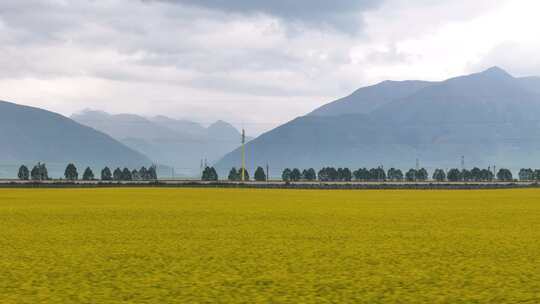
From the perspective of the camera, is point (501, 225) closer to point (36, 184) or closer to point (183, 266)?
point (183, 266)

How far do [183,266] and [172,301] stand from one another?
5.41m

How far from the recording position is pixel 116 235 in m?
30.6

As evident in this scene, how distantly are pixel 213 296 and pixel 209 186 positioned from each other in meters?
112

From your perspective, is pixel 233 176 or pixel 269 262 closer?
pixel 269 262

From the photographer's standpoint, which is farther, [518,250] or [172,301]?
[518,250]

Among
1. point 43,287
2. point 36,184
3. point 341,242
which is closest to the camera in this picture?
point 43,287

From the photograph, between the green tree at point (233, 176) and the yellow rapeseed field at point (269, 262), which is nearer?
the yellow rapeseed field at point (269, 262)

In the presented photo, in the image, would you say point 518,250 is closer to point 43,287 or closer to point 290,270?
point 290,270

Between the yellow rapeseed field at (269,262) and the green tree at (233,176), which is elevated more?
the green tree at (233,176)

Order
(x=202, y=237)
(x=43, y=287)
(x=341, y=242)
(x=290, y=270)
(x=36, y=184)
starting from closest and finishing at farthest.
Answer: (x=43, y=287) → (x=290, y=270) → (x=341, y=242) → (x=202, y=237) → (x=36, y=184)

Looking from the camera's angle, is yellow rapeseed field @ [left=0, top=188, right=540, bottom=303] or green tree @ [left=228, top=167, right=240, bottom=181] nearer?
yellow rapeseed field @ [left=0, top=188, right=540, bottom=303]

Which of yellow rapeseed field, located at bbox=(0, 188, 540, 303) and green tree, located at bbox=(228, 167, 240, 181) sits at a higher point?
green tree, located at bbox=(228, 167, 240, 181)

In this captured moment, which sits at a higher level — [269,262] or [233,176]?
[233,176]

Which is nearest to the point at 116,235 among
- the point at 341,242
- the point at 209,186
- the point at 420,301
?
the point at 341,242
